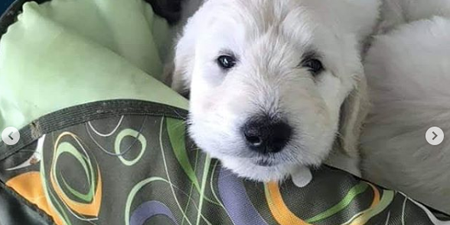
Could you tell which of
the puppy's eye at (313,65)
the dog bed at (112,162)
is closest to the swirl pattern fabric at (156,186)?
the dog bed at (112,162)

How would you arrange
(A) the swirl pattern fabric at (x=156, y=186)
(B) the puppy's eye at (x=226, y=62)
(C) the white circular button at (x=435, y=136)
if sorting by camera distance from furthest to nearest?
(C) the white circular button at (x=435, y=136), (B) the puppy's eye at (x=226, y=62), (A) the swirl pattern fabric at (x=156, y=186)

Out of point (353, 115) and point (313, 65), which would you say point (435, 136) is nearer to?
point (353, 115)

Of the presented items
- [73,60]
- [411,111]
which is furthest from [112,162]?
[411,111]

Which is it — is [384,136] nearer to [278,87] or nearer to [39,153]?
[278,87]

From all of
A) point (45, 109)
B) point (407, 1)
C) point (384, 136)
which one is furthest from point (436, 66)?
point (45, 109)

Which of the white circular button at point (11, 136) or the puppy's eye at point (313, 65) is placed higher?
the puppy's eye at point (313, 65)

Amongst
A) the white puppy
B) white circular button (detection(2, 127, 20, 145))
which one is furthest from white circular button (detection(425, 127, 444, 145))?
white circular button (detection(2, 127, 20, 145))

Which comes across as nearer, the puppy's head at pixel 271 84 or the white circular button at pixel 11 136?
the puppy's head at pixel 271 84

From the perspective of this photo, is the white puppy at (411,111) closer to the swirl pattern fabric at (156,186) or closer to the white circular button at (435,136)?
the white circular button at (435,136)

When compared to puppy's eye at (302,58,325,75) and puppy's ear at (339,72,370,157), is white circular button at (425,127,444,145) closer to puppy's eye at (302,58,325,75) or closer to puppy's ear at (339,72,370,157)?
puppy's ear at (339,72,370,157)
